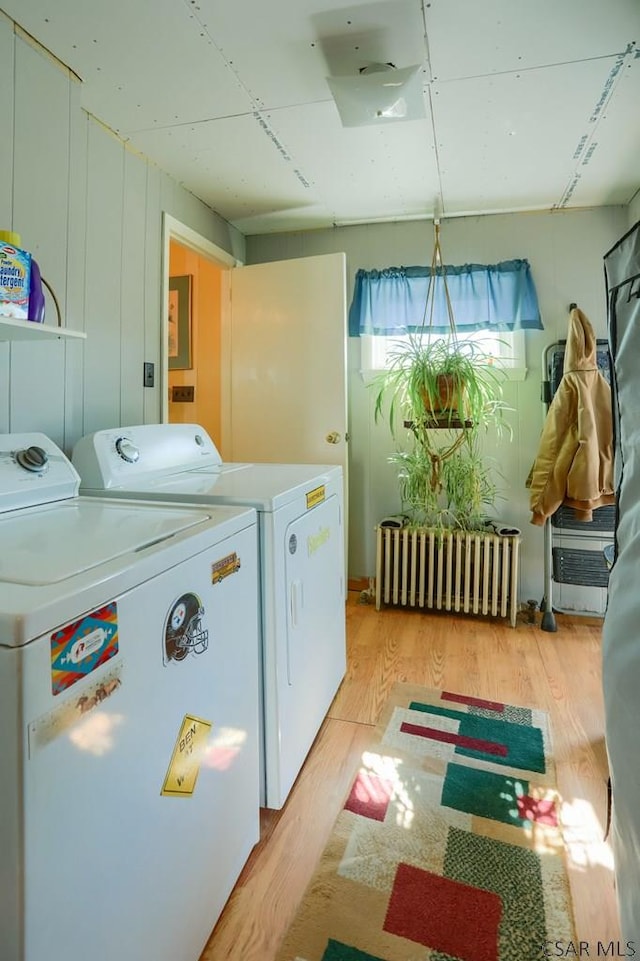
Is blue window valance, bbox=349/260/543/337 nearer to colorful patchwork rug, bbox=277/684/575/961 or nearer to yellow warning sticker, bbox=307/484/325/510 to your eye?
yellow warning sticker, bbox=307/484/325/510

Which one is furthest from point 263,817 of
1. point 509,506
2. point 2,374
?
point 509,506

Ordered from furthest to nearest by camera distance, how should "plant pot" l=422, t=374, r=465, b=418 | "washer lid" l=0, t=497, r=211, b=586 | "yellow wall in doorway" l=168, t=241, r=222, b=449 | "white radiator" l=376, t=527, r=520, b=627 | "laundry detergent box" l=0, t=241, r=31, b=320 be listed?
"yellow wall in doorway" l=168, t=241, r=222, b=449
"white radiator" l=376, t=527, r=520, b=627
"plant pot" l=422, t=374, r=465, b=418
"laundry detergent box" l=0, t=241, r=31, b=320
"washer lid" l=0, t=497, r=211, b=586

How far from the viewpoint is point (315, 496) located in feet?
5.29

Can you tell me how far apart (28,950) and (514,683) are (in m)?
1.91

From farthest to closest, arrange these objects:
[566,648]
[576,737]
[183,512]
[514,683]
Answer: [566,648] < [514,683] < [576,737] < [183,512]

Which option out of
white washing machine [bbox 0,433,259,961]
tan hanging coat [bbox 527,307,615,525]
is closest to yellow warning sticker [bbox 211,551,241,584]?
white washing machine [bbox 0,433,259,961]

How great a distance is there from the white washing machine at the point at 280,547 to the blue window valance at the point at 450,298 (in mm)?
1444

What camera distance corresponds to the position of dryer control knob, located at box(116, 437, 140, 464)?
5.33 feet

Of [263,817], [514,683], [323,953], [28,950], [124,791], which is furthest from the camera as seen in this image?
[514,683]

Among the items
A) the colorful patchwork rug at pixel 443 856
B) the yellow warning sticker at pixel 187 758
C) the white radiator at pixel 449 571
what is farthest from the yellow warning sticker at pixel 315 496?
the white radiator at pixel 449 571

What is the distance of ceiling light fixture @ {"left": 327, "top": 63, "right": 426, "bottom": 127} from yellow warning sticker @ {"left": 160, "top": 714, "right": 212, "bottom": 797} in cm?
198

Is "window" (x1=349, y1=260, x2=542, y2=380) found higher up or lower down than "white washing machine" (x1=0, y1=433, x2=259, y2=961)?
higher up

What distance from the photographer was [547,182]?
2422 millimetres

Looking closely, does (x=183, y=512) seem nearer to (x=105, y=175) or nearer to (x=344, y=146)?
(x=105, y=175)
